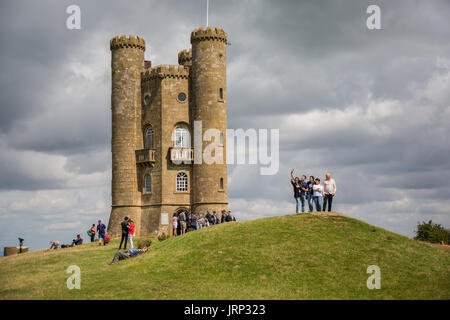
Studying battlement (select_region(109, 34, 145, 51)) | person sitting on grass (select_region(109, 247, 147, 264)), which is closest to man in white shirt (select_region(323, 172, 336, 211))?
person sitting on grass (select_region(109, 247, 147, 264))

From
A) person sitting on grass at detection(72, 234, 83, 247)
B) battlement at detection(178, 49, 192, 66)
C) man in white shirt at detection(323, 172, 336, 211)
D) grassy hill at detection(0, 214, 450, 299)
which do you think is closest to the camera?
grassy hill at detection(0, 214, 450, 299)

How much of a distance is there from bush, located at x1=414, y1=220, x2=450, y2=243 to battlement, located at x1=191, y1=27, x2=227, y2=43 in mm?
32124

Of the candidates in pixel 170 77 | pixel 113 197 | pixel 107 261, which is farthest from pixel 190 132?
Answer: pixel 107 261

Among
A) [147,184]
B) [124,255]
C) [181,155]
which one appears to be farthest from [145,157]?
[124,255]

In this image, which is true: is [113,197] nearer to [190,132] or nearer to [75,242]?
[75,242]

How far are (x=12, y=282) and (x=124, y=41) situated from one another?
35.2m

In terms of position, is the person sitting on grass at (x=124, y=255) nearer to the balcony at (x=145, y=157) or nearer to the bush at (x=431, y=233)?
the balcony at (x=145, y=157)

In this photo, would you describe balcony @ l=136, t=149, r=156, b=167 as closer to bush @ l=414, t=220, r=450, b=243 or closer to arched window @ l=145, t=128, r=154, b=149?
arched window @ l=145, t=128, r=154, b=149

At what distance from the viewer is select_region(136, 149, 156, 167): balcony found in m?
56.1

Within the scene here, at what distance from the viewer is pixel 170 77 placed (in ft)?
188

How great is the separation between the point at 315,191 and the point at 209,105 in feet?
82.3

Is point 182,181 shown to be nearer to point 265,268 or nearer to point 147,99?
point 147,99

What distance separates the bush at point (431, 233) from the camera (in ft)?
200
